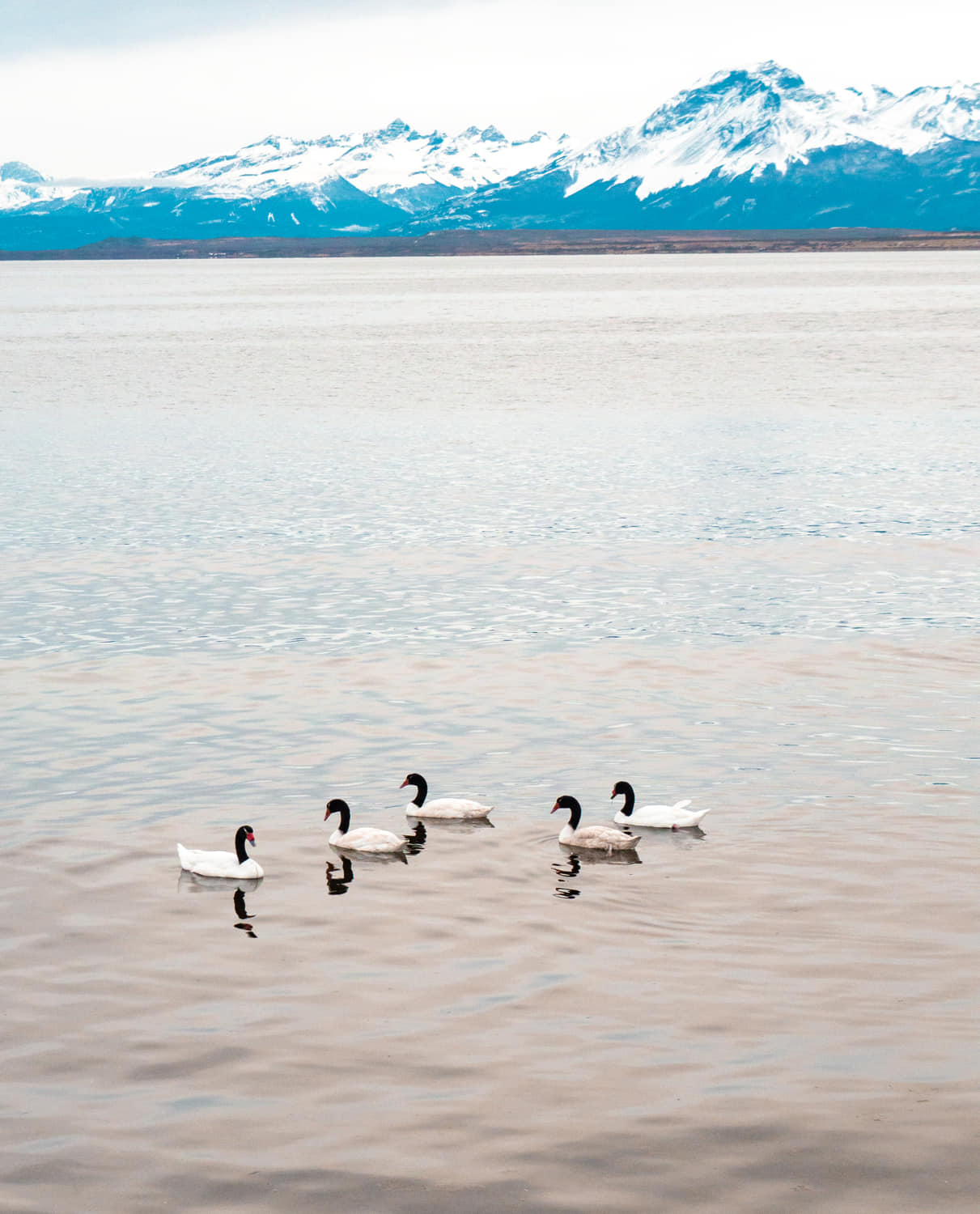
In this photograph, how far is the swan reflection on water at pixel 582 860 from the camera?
1784 centimetres

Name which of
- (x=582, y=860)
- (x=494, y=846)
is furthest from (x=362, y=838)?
(x=582, y=860)

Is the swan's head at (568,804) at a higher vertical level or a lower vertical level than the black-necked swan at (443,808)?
higher

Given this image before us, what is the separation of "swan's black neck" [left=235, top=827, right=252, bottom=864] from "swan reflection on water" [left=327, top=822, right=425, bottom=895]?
1.02m

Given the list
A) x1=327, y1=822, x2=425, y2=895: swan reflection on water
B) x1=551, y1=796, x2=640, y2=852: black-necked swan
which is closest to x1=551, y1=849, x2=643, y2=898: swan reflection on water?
x1=551, y1=796, x2=640, y2=852: black-necked swan

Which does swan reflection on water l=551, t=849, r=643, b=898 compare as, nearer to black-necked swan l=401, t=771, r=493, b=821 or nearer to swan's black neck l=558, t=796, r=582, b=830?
swan's black neck l=558, t=796, r=582, b=830

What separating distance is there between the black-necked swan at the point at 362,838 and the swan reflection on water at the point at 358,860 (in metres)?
0.06

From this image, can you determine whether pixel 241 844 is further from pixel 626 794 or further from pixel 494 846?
pixel 626 794

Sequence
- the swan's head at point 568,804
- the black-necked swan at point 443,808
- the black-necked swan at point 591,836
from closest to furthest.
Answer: the black-necked swan at point 591,836 < the swan's head at point 568,804 < the black-necked swan at point 443,808

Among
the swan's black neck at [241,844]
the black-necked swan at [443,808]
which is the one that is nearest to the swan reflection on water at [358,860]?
the black-necked swan at [443,808]

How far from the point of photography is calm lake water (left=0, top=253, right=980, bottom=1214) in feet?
39.5

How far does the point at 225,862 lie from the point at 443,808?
2.96 meters

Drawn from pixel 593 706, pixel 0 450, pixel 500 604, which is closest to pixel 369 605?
pixel 500 604

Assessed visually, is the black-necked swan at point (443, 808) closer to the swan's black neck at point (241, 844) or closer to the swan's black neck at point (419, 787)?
the swan's black neck at point (419, 787)

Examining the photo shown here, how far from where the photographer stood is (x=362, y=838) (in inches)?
714
